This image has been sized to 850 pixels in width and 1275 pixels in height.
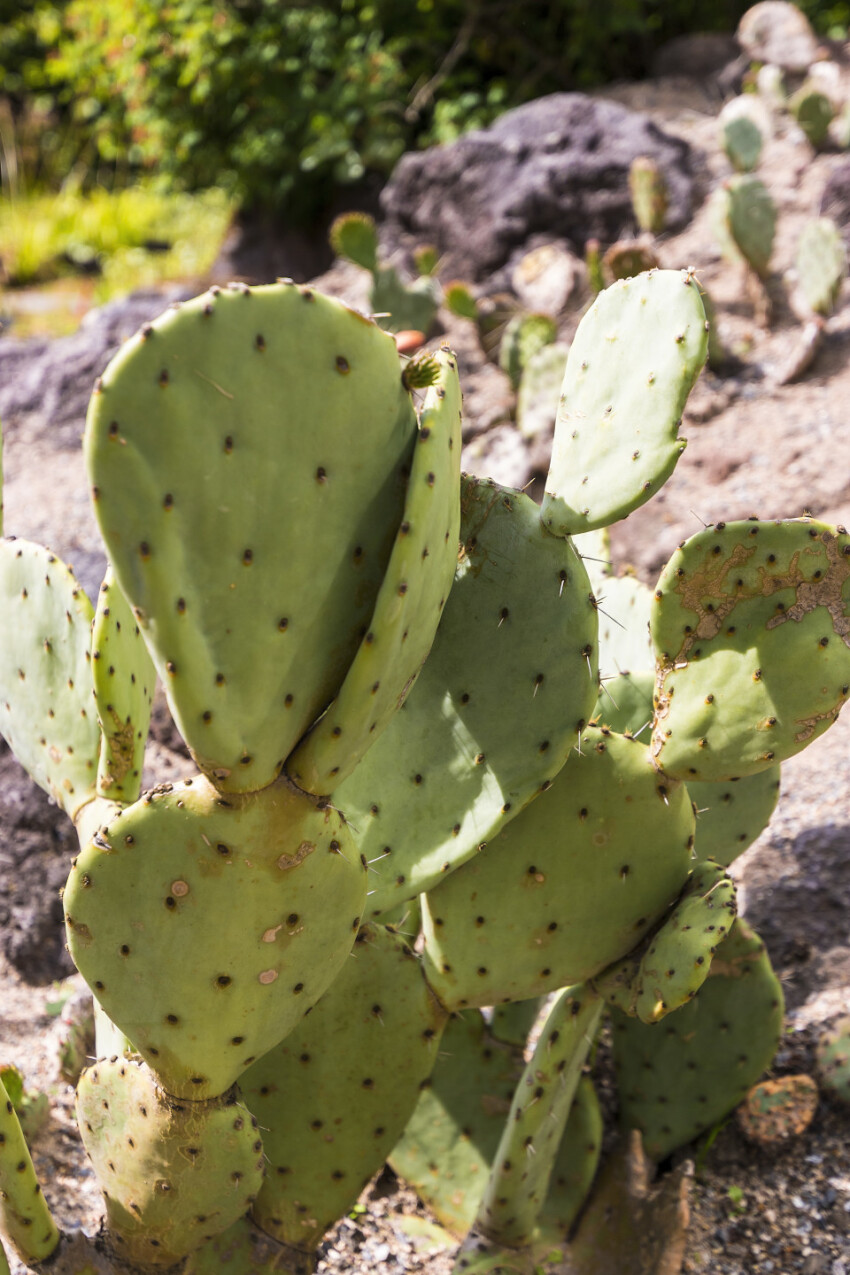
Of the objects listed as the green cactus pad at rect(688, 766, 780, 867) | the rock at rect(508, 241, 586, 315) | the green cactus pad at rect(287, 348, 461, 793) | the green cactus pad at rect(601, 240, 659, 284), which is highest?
the green cactus pad at rect(287, 348, 461, 793)

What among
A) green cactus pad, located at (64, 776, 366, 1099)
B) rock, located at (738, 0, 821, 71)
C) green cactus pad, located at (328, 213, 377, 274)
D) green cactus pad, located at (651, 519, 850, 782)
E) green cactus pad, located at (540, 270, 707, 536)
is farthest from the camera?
rock, located at (738, 0, 821, 71)

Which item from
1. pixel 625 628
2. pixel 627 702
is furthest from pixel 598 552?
pixel 627 702

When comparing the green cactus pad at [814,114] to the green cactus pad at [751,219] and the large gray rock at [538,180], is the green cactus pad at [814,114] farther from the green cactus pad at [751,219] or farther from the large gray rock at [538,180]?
the green cactus pad at [751,219]

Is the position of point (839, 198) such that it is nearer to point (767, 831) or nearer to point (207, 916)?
point (767, 831)

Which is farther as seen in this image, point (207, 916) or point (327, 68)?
point (327, 68)

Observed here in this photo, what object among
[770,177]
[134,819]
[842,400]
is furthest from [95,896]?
[770,177]

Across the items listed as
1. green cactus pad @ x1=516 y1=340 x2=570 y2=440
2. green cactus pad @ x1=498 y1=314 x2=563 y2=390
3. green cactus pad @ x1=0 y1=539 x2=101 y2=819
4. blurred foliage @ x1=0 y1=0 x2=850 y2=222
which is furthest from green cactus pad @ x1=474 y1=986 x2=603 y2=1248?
blurred foliage @ x1=0 y1=0 x2=850 y2=222

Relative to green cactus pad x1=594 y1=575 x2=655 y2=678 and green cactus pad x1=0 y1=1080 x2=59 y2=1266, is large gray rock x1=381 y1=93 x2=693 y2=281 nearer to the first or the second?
green cactus pad x1=594 y1=575 x2=655 y2=678
